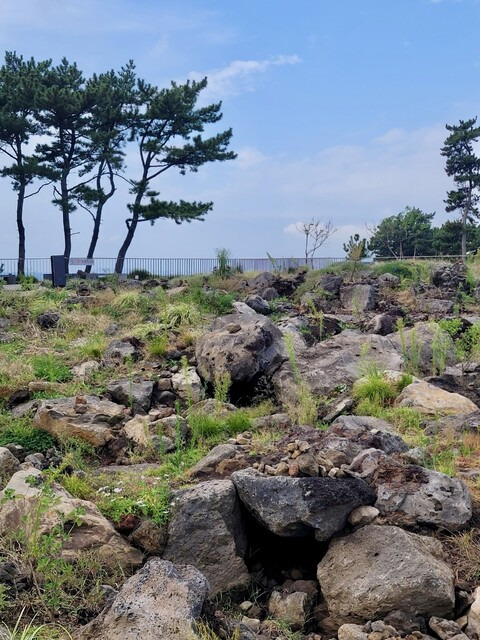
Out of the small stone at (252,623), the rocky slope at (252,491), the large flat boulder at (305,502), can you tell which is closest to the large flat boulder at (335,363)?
the rocky slope at (252,491)

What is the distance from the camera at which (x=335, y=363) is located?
6930 millimetres

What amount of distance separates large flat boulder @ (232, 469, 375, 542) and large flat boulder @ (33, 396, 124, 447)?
223 cm

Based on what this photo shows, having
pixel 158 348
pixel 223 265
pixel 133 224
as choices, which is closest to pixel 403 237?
pixel 133 224

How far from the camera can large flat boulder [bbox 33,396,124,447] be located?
5.36 m

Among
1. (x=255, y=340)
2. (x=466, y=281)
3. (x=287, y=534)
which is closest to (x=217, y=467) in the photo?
(x=287, y=534)

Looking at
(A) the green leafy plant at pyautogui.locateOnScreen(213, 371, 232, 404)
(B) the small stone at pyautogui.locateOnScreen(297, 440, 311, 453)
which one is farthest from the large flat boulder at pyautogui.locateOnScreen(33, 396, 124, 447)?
(B) the small stone at pyautogui.locateOnScreen(297, 440, 311, 453)

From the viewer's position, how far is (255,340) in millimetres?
6785

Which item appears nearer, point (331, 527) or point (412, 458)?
point (331, 527)

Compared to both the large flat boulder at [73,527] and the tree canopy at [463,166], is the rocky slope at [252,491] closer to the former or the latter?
the large flat boulder at [73,527]

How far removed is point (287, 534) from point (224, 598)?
0.48 m

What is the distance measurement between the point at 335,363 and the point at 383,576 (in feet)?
13.1

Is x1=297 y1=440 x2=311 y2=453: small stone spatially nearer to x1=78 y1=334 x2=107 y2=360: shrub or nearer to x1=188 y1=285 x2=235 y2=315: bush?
x1=78 y1=334 x2=107 y2=360: shrub

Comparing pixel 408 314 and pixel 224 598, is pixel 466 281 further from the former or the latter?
pixel 224 598

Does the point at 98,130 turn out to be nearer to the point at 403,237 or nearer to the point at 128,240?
the point at 128,240
